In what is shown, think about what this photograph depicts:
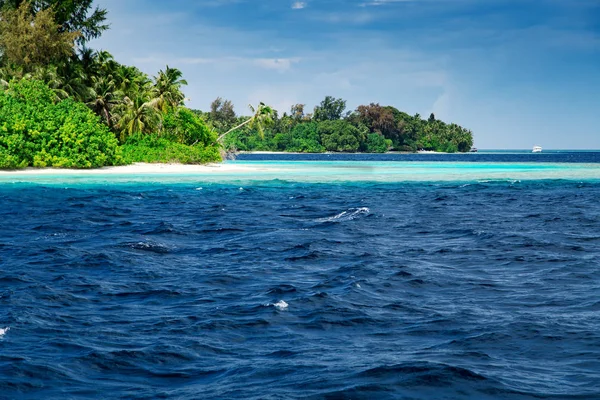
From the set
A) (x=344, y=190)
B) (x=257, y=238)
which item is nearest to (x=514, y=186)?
(x=344, y=190)

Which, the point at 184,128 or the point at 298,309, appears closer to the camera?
the point at 298,309

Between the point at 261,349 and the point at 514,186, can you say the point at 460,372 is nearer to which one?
the point at 261,349

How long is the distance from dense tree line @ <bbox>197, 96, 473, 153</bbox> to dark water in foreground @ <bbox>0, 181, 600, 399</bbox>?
124 m

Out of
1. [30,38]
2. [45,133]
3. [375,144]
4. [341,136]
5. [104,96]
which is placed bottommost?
[45,133]

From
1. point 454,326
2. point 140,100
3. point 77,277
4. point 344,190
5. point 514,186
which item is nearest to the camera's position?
point 454,326

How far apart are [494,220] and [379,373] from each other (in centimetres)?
1646

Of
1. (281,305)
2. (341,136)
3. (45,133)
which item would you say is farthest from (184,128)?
(341,136)

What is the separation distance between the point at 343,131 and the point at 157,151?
107m

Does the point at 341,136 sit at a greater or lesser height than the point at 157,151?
greater

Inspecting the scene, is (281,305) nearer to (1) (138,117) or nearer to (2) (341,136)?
(1) (138,117)

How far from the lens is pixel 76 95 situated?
55594 millimetres

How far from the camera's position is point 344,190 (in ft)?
120

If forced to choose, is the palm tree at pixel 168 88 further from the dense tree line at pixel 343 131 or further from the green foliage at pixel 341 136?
the green foliage at pixel 341 136

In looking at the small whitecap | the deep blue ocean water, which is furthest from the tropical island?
the small whitecap
